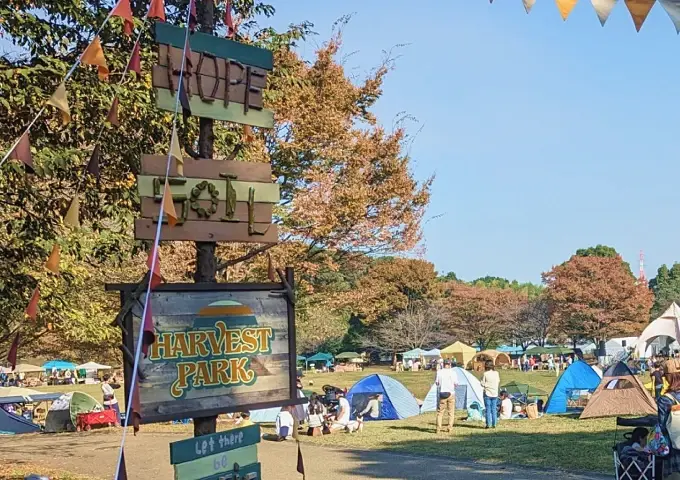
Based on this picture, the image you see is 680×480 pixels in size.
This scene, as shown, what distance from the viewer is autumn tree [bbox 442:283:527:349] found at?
66.6 meters

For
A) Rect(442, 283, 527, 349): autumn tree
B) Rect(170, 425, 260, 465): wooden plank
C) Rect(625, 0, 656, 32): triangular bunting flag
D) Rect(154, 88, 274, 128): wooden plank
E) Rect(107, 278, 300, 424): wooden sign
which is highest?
Rect(442, 283, 527, 349): autumn tree

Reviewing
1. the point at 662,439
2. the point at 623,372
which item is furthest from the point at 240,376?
the point at 623,372

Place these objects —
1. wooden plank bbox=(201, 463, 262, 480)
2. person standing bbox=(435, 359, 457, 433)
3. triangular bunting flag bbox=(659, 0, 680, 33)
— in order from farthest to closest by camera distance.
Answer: person standing bbox=(435, 359, 457, 433), wooden plank bbox=(201, 463, 262, 480), triangular bunting flag bbox=(659, 0, 680, 33)

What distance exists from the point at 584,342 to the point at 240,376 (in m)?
67.3

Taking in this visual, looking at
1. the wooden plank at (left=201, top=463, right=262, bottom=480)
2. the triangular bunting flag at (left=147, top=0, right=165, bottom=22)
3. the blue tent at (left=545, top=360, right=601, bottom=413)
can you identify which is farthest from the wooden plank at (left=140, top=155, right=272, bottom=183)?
the blue tent at (left=545, top=360, right=601, bottom=413)

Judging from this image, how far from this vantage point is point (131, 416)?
14.6 ft

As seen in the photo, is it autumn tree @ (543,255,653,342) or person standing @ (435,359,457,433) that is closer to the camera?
person standing @ (435,359,457,433)

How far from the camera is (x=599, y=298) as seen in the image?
58281 millimetres

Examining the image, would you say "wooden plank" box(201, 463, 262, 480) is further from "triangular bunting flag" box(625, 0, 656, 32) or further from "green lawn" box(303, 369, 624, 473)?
"green lawn" box(303, 369, 624, 473)

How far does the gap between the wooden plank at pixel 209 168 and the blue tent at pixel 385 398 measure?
14.4 meters

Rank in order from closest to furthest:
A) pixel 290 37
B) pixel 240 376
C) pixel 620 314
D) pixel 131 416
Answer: pixel 131 416 < pixel 240 376 < pixel 290 37 < pixel 620 314

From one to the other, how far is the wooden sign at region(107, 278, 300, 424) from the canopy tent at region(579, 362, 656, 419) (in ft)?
43.6

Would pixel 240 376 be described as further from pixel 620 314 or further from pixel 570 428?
pixel 620 314

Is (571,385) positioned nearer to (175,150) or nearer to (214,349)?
(214,349)
